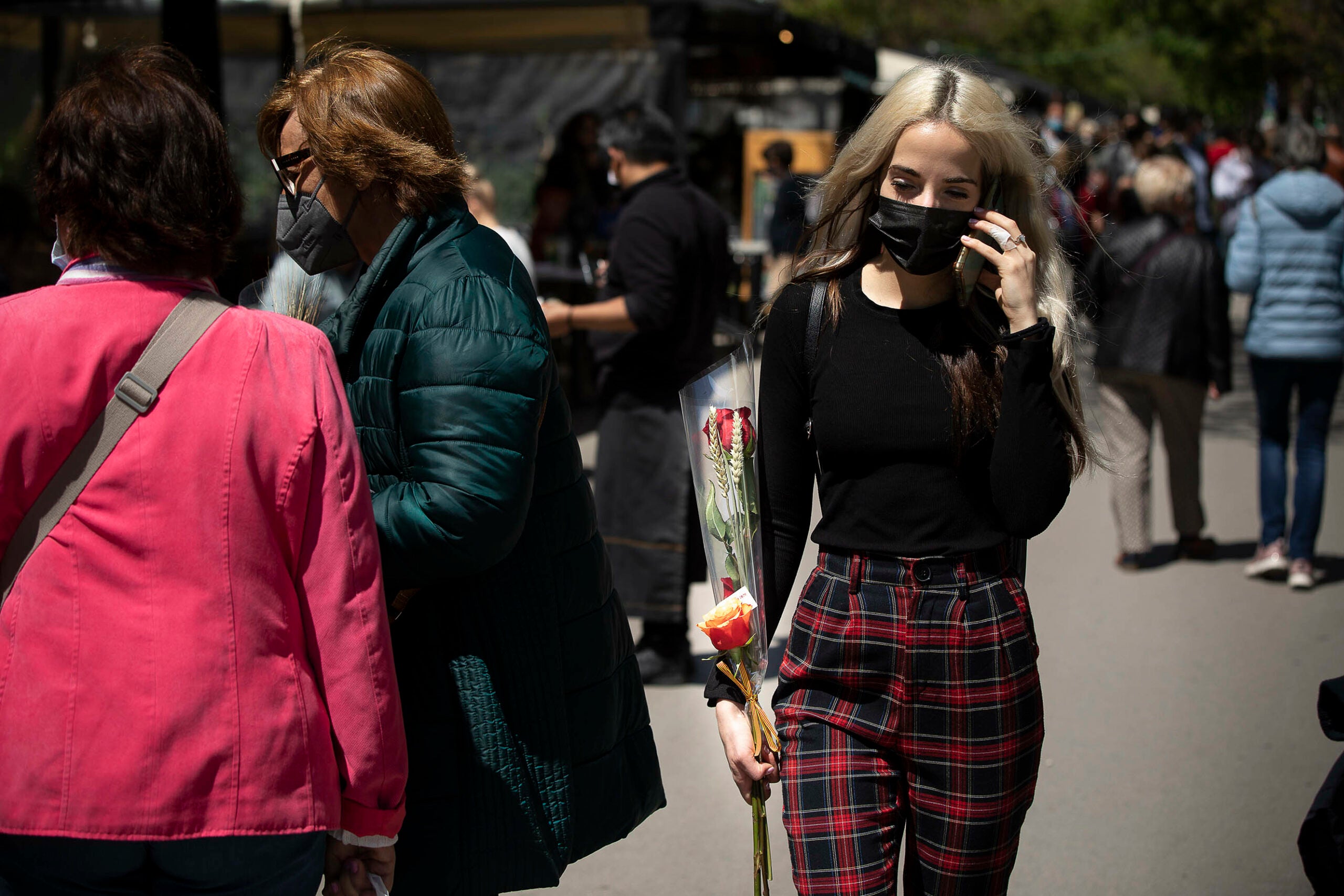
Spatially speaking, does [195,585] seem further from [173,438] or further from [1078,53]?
[1078,53]

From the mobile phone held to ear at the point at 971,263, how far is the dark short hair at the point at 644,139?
2.94 metres

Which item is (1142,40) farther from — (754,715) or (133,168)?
(133,168)

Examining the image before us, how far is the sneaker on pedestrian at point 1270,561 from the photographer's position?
6777 mm

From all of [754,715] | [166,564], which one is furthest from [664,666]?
[166,564]

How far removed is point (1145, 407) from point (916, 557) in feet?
17.1

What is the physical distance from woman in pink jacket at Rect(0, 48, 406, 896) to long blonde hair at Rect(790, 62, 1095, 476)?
1.00 meters

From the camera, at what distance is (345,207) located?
226 cm

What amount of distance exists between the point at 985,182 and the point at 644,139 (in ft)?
9.68

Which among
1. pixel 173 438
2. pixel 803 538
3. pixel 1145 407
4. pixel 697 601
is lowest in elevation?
pixel 697 601

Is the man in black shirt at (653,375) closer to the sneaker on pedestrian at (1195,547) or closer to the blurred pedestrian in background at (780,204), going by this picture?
the sneaker on pedestrian at (1195,547)

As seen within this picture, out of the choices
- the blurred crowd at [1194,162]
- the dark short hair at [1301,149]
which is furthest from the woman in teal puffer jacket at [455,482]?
the blurred crowd at [1194,162]

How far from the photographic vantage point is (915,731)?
7.31 ft

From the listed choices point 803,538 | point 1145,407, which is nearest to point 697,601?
point 1145,407

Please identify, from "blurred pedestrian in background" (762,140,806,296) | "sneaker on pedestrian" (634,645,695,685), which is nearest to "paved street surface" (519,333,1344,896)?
"sneaker on pedestrian" (634,645,695,685)
